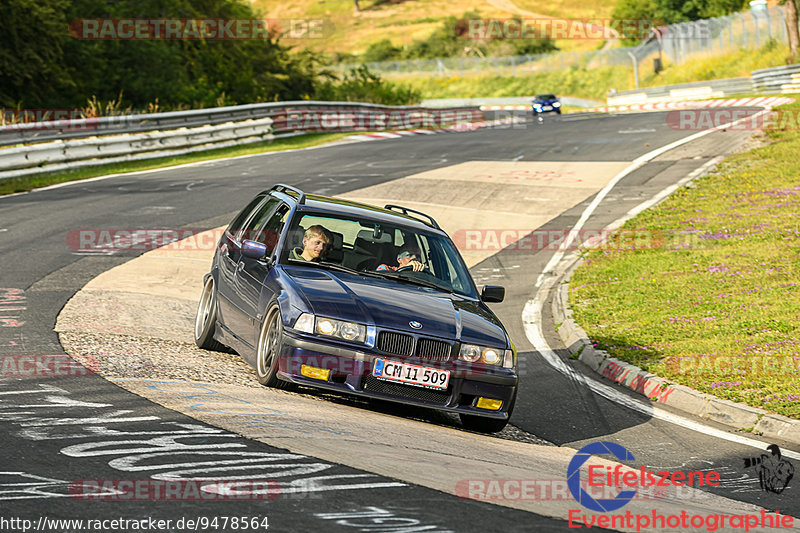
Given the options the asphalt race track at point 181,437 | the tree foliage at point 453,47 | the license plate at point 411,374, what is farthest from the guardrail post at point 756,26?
the license plate at point 411,374

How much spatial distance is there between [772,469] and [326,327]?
349 cm

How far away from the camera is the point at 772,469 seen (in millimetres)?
7227

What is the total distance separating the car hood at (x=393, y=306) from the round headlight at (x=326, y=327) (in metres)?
0.06

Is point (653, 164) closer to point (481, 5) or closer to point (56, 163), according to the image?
point (56, 163)

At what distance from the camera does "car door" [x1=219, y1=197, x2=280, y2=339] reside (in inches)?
348

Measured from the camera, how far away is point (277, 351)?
24.7 feet

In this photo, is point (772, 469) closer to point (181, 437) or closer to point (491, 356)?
point (491, 356)

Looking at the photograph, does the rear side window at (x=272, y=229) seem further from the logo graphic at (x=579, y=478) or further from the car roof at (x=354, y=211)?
the logo graphic at (x=579, y=478)

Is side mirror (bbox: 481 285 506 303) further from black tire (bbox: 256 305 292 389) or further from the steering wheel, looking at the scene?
black tire (bbox: 256 305 292 389)

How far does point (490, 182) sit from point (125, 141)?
10.7m

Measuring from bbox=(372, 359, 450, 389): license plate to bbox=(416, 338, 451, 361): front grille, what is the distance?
9 centimetres

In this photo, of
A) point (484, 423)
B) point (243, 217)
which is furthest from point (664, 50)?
point (484, 423)

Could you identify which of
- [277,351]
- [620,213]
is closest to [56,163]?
[620,213]

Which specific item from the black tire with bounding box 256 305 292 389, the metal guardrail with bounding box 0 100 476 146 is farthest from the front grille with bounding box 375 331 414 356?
the metal guardrail with bounding box 0 100 476 146
